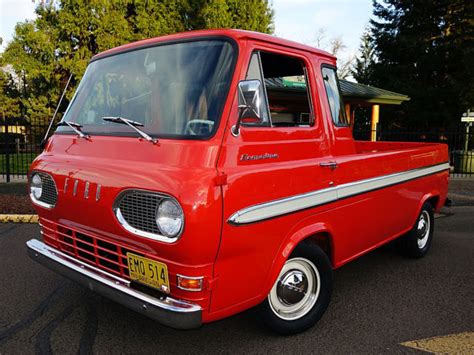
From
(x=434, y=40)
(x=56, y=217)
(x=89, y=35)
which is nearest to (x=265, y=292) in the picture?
(x=56, y=217)

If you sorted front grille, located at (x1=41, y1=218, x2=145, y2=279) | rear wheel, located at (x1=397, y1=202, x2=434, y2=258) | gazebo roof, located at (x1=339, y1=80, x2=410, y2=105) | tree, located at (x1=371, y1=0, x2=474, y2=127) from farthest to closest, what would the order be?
tree, located at (x1=371, y1=0, x2=474, y2=127)
gazebo roof, located at (x1=339, y1=80, x2=410, y2=105)
rear wheel, located at (x1=397, y1=202, x2=434, y2=258)
front grille, located at (x1=41, y1=218, x2=145, y2=279)

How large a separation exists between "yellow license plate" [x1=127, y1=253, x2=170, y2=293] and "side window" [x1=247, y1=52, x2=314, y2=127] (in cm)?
122

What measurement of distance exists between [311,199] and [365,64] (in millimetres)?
34144

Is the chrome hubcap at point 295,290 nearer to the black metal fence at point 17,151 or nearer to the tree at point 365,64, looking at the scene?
the black metal fence at point 17,151

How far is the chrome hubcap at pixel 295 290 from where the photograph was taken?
2.82 metres

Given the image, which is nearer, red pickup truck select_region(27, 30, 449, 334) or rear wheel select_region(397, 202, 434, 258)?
red pickup truck select_region(27, 30, 449, 334)

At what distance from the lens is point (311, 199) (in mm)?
2818

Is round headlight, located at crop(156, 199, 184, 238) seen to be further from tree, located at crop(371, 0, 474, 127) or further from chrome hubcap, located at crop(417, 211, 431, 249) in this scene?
tree, located at crop(371, 0, 474, 127)

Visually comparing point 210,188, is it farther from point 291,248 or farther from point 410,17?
point 410,17

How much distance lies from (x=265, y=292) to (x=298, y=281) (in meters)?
0.46

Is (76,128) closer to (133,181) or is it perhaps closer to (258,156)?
(133,181)

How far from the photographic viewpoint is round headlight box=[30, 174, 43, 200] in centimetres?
298

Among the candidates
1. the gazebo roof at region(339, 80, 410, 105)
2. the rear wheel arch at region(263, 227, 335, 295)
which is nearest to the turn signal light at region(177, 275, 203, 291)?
the rear wheel arch at region(263, 227, 335, 295)

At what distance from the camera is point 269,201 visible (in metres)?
2.51
